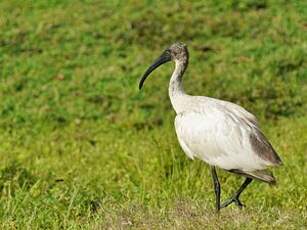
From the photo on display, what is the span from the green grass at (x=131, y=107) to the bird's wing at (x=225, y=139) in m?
0.34

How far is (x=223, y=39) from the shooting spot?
13562 millimetres

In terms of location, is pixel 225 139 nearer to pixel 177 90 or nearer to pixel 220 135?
pixel 220 135

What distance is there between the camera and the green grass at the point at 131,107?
6.45 meters


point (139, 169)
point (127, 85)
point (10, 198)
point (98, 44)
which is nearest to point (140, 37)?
point (98, 44)

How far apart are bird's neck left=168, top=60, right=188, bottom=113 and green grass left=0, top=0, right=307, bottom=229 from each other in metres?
0.65

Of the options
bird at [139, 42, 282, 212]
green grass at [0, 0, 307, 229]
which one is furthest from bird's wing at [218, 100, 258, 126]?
green grass at [0, 0, 307, 229]

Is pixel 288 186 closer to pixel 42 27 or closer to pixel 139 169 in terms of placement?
pixel 139 169

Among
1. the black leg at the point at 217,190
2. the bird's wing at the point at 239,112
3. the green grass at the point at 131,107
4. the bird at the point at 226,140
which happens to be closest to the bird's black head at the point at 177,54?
the bird at the point at 226,140

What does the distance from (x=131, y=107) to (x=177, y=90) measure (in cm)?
511

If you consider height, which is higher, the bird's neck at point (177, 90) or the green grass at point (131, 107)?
the bird's neck at point (177, 90)

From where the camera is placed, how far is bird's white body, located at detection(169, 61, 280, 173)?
5.91m

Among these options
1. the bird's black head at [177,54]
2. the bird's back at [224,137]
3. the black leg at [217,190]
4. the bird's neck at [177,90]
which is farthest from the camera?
the bird's black head at [177,54]

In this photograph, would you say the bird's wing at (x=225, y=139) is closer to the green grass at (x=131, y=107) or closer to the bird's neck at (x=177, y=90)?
the bird's neck at (x=177, y=90)

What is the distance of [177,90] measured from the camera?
21.3 feet
